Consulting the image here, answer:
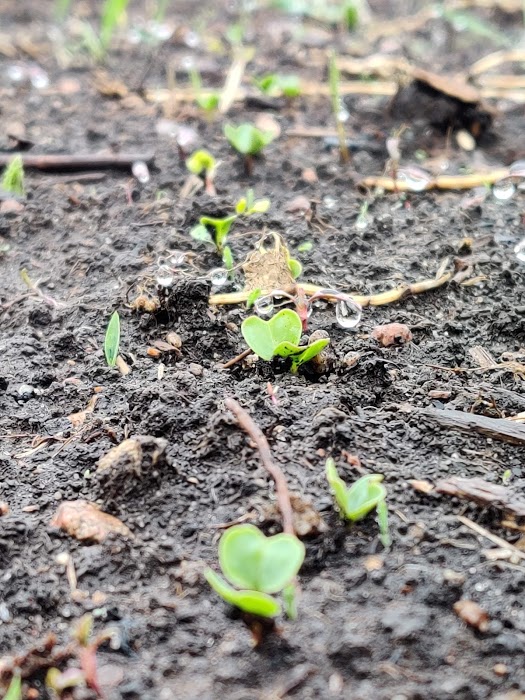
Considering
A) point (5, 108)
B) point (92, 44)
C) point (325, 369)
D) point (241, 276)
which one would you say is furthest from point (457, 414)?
point (92, 44)

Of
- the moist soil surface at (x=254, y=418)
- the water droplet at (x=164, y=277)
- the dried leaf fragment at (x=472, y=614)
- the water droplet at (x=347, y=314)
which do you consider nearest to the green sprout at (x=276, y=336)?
the moist soil surface at (x=254, y=418)

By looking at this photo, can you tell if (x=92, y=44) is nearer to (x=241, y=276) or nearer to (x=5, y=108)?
(x=5, y=108)

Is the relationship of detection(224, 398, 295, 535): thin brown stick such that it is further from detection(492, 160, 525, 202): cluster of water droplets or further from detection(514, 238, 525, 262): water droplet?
detection(492, 160, 525, 202): cluster of water droplets

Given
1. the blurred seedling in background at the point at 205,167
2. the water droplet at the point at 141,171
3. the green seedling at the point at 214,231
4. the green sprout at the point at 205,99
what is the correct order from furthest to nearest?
the green sprout at the point at 205,99 → the water droplet at the point at 141,171 → the blurred seedling in background at the point at 205,167 → the green seedling at the point at 214,231

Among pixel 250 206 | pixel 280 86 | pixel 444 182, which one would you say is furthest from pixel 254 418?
pixel 280 86

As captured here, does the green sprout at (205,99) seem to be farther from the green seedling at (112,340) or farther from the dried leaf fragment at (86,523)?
the dried leaf fragment at (86,523)
